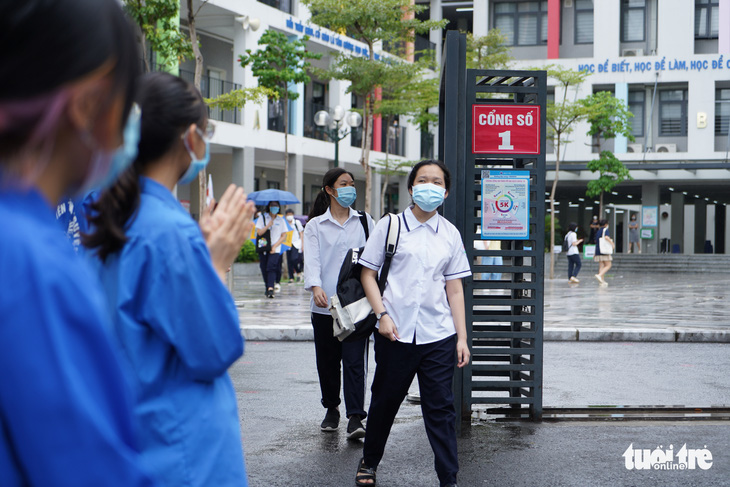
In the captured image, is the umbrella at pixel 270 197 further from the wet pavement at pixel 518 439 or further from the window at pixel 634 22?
the window at pixel 634 22

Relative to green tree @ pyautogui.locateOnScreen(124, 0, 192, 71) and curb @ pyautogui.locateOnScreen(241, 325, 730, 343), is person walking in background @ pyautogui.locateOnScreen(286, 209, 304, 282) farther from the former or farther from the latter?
curb @ pyautogui.locateOnScreen(241, 325, 730, 343)

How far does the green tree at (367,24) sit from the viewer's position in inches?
1022

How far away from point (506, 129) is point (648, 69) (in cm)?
3763

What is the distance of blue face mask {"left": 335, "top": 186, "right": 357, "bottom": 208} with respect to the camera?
22.0 feet

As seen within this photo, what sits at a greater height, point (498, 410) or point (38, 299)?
point (38, 299)

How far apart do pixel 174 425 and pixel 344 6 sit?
994 inches

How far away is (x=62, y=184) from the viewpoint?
113 centimetres

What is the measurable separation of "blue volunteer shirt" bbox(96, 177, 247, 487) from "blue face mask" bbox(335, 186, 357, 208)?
458 cm

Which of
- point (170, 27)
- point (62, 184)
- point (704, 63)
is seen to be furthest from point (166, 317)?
point (704, 63)

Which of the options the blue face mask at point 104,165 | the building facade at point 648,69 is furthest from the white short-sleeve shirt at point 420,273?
the building facade at point 648,69

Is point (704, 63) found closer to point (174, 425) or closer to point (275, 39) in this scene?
point (275, 39)

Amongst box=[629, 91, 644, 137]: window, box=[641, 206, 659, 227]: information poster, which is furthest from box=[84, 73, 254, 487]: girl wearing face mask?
box=[641, 206, 659, 227]: information poster

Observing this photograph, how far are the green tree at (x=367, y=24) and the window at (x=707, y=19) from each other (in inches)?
734

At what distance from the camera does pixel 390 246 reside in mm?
5035
